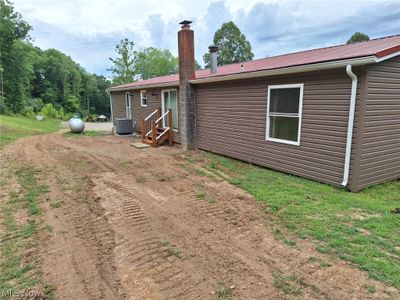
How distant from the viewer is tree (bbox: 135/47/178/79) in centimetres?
4240

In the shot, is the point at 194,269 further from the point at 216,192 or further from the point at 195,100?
the point at 195,100

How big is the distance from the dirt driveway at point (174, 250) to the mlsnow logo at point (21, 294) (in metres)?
0.16

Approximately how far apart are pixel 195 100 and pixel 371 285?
307 inches

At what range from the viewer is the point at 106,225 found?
143 inches

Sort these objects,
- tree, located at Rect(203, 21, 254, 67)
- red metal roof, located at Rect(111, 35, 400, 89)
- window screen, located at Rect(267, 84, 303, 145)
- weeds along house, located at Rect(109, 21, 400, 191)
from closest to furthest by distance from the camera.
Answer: red metal roof, located at Rect(111, 35, 400, 89), weeds along house, located at Rect(109, 21, 400, 191), window screen, located at Rect(267, 84, 303, 145), tree, located at Rect(203, 21, 254, 67)

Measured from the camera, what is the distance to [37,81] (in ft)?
136

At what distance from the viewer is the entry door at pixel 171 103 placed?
10672 millimetres

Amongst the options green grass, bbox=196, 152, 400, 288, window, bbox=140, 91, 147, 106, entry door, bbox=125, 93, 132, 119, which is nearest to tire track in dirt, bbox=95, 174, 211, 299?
green grass, bbox=196, 152, 400, 288

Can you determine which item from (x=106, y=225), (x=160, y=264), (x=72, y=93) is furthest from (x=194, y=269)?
(x=72, y=93)

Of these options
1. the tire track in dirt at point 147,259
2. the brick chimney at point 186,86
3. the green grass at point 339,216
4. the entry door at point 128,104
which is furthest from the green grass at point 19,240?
the entry door at point 128,104

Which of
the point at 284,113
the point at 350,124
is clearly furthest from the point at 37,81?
the point at 350,124

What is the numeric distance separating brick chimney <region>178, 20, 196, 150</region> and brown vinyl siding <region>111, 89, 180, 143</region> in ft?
3.73

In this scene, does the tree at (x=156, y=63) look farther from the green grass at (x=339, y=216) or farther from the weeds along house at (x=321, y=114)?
the green grass at (x=339, y=216)

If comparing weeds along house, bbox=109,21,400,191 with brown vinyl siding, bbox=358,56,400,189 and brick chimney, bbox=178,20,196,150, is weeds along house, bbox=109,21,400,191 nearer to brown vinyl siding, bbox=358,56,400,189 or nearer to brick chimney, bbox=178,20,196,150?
brown vinyl siding, bbox=358,56,400,189
